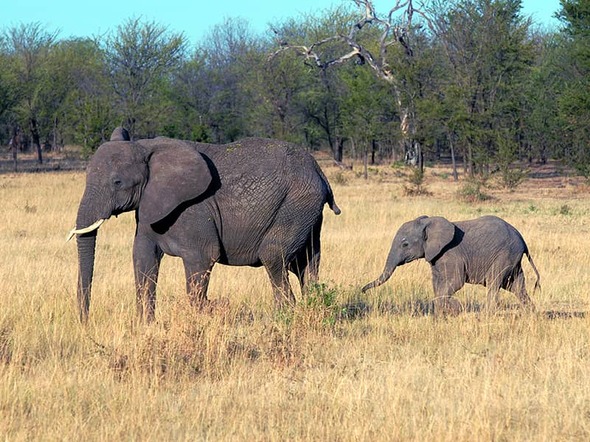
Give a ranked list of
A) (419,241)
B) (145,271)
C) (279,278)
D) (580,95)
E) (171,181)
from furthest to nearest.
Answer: (580,95) < (419,241) < (279,278) < (145,271) < (171,181)

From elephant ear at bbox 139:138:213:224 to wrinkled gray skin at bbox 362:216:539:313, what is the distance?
2.05 metres

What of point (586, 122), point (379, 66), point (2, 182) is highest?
point (379, 66)

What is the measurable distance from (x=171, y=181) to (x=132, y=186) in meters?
0.35

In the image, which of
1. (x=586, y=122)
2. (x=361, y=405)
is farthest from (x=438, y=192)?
(x=361, y=405)

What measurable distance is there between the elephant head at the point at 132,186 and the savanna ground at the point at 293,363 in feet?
2.49

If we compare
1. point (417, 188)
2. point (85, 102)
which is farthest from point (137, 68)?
point (417, 188)

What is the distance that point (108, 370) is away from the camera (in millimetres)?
6441

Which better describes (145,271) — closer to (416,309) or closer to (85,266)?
(85,266)

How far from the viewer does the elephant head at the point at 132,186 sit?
26.5ft

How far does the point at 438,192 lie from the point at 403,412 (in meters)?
23.0

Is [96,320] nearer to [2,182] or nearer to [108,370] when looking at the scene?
[108,370]

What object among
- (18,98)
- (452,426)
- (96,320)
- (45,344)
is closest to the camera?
(452,426)

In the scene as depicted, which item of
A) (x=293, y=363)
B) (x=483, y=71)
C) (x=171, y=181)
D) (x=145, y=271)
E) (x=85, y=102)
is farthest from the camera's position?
(x=85, y=102)

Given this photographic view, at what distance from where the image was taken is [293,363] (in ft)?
22.5
